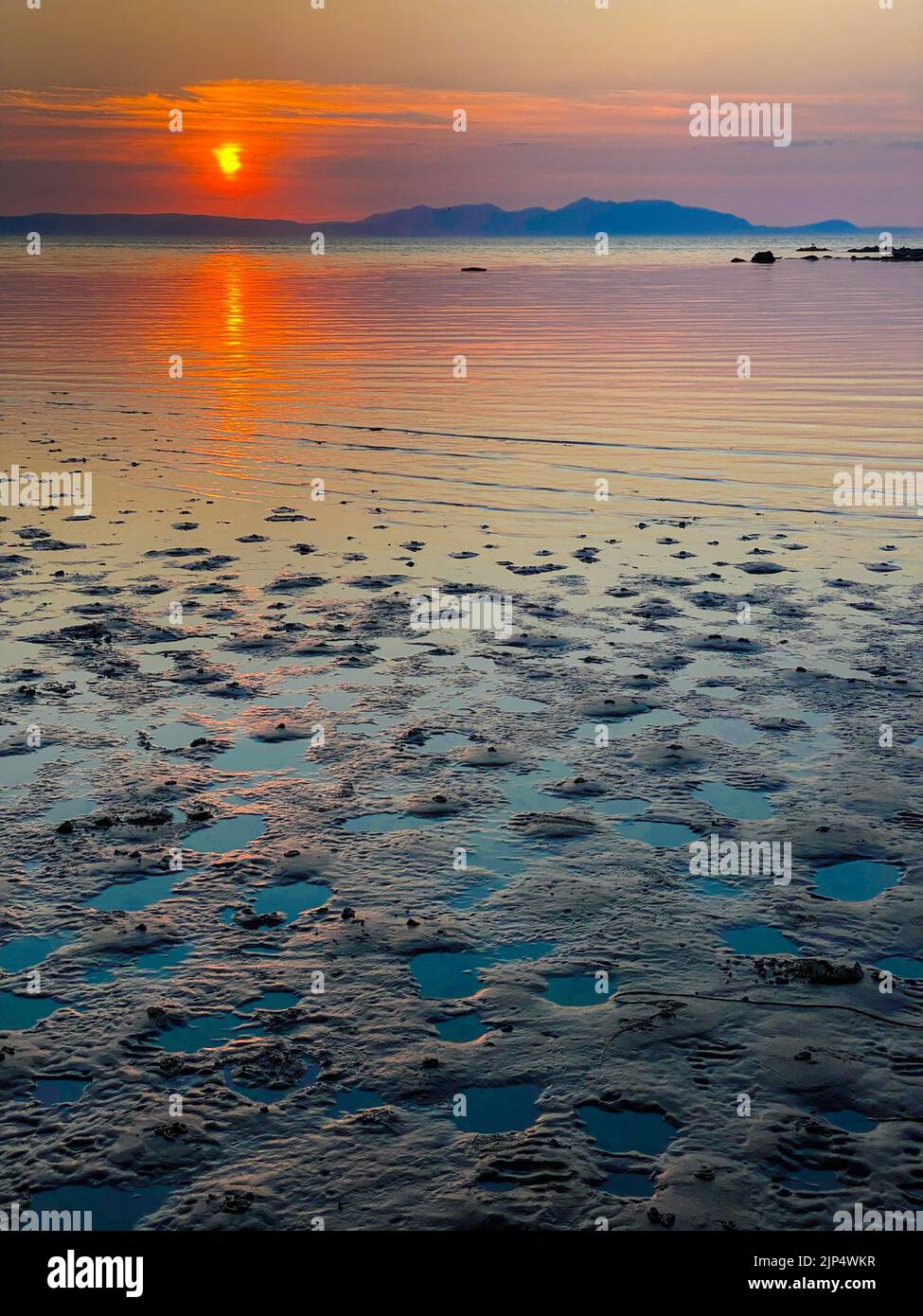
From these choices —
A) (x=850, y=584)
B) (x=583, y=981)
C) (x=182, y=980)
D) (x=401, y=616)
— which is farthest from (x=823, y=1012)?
(x=850, y=584)

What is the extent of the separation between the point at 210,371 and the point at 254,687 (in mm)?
31498

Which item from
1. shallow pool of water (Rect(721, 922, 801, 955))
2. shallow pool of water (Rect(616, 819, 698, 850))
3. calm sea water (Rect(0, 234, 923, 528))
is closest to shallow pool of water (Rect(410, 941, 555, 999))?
shallow pool of water (Rect(721, 922, 801, 955))

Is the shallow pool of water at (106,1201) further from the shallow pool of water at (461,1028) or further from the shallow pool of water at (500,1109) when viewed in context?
the shallow pool of water at (461,1028)

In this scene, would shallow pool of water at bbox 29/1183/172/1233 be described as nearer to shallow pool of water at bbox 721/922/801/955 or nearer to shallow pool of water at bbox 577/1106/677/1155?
shallow pool of water at bbox 577/1106/677/1155

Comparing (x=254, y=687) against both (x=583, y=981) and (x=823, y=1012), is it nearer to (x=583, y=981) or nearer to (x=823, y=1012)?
(x=583, y=981)

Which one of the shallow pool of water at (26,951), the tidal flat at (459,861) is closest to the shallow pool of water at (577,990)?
the tidal flat at (459,861)

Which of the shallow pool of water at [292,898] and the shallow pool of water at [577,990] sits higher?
the shallow pool of water at [292,898]

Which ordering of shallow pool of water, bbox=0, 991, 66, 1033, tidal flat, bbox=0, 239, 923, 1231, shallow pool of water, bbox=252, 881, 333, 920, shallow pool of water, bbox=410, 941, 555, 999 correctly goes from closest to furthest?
tidal flat, bbox=0, 239, 923, 1231 < shallow pool of water, bbox=0, 991, 66, 1033 < shallow pool of water, bbox=410, 941, 555, 999 < shallow pool of water, bbox=252, 881, 333, 920

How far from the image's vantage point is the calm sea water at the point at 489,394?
85.1ft

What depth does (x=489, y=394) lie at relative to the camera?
3731cm

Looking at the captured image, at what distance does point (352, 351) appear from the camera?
49156 mm

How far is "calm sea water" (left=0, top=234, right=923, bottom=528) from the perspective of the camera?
25953 mm

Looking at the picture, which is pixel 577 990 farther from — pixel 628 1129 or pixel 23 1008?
pixel 23 1008
